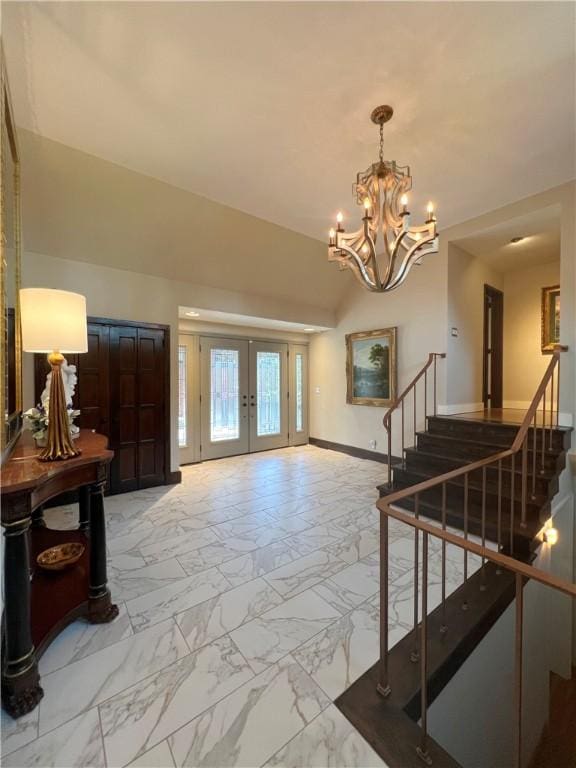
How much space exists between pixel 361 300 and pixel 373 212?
327 centimetres

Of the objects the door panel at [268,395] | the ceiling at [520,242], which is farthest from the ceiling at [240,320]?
the ceiling at [520,242]

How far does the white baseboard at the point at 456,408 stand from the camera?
425 cm

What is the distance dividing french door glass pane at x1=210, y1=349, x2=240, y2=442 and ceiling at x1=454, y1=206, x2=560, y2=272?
399 centimetres

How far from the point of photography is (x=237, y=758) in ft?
3.88

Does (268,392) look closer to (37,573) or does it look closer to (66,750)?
(37,573)

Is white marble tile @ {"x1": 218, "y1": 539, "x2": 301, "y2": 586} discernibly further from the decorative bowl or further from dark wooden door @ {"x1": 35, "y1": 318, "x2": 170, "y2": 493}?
dark wooden door @ {"x1": 35, "y1": 318, "x2": 170, "y2": 493}

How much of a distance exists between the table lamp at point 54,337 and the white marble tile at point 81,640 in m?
1.01

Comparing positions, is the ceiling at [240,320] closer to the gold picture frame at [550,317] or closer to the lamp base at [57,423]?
the lamp base at [57,423]

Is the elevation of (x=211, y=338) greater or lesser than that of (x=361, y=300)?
lesser

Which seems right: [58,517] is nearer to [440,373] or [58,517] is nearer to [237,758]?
[237,758]

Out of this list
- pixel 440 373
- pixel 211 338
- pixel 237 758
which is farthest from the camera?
pixel 211 338

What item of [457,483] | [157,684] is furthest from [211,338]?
[157,684]

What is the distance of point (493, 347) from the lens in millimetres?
5379

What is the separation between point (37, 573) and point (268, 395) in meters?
4.55
